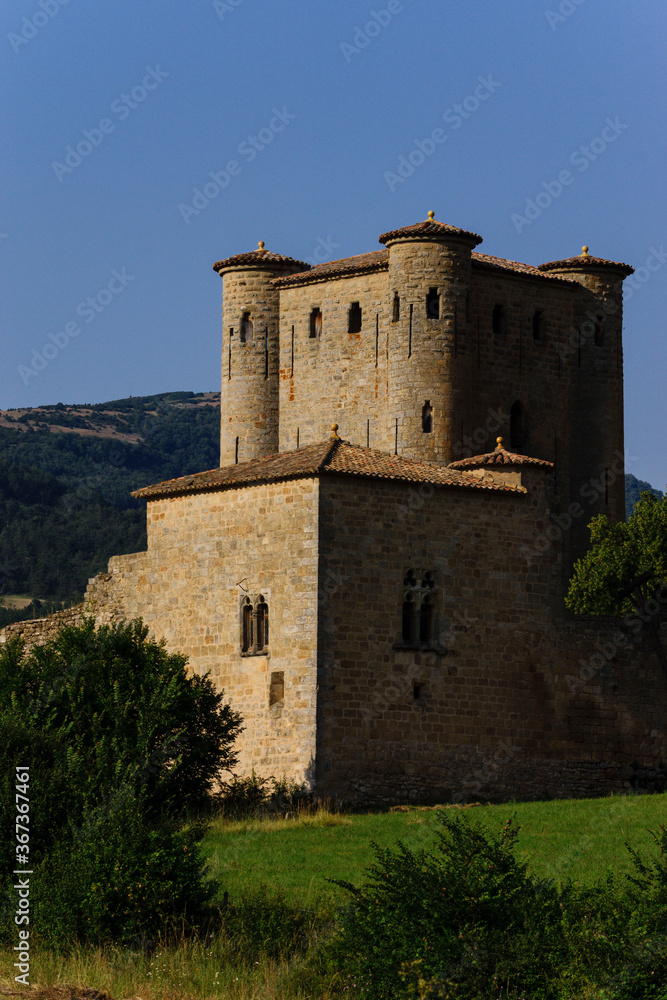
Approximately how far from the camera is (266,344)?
4366 centimetres

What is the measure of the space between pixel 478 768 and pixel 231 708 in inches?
189

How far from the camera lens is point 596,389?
4300cm

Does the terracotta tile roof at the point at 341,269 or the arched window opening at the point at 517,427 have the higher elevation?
the terracotta tile roof at the point at 341,269

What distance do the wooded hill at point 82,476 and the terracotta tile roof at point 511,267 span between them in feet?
99.4

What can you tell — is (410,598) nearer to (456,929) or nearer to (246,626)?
(246,626)

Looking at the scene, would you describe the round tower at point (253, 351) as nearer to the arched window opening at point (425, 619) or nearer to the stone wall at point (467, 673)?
the stone wall at point (467, 673)

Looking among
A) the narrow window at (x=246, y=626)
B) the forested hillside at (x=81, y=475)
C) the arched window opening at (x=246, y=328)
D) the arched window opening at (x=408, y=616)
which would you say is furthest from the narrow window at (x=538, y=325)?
the forested hillside at (x=81, y=475)

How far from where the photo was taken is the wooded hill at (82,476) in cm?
9881

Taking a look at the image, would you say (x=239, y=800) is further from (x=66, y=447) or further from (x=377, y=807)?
(x=66, y=447)

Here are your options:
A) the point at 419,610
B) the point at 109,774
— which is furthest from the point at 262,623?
the point at 109,774

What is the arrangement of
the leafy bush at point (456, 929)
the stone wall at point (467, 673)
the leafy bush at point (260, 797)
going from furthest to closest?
the stone wall at point (467, 673) < the leafy bush at point (260, 797) < the leafy bush at point (456, 929)

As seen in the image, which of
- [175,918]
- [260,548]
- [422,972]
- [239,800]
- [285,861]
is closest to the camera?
[422,972]

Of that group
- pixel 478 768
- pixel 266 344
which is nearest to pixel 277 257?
pixel 266 344

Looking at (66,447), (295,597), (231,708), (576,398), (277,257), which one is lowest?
(231,708)
